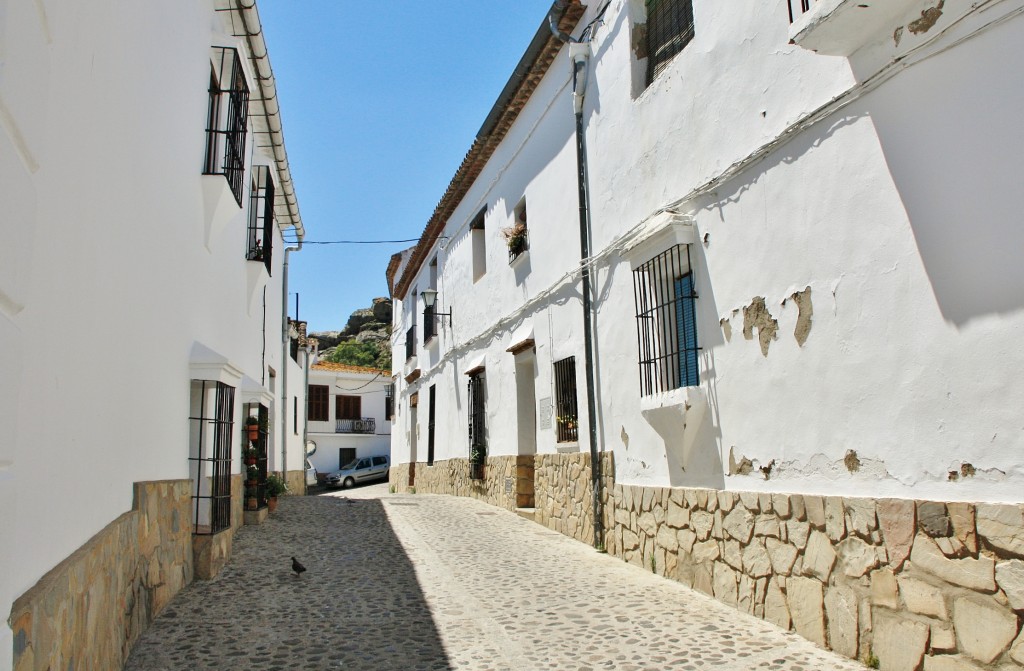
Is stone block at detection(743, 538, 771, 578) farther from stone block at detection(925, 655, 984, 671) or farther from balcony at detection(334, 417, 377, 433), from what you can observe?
balcony at detection(334, 417, 377, 433)

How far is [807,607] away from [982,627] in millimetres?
1239

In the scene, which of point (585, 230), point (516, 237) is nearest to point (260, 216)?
point (516, 237)

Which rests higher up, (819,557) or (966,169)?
(966,169)

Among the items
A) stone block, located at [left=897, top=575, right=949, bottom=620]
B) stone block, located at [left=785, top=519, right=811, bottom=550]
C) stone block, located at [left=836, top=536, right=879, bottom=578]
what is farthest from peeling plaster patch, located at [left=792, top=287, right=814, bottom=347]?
stone block, located at [left=897, top=575, right=949, bottom=620]

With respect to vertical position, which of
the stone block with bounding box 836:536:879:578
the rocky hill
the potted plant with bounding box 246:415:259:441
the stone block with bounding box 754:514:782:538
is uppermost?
the rocky hill

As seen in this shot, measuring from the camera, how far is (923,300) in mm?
3854

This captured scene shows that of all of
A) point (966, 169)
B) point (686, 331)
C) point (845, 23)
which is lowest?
point (686, 331)

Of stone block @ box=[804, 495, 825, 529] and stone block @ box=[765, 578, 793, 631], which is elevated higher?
stone block @ box=[804, 495, 825, 529]

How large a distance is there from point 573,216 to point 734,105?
3.18m

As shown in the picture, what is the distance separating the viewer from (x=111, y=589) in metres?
3.91

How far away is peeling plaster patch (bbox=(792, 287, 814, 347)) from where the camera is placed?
4.69 m

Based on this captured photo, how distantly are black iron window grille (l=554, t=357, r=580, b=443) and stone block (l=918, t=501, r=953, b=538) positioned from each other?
4.71 metres

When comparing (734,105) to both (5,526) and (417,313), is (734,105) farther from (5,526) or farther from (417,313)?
(417,313)

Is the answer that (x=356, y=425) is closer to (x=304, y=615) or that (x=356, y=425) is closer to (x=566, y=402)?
(x=566, y=402)
